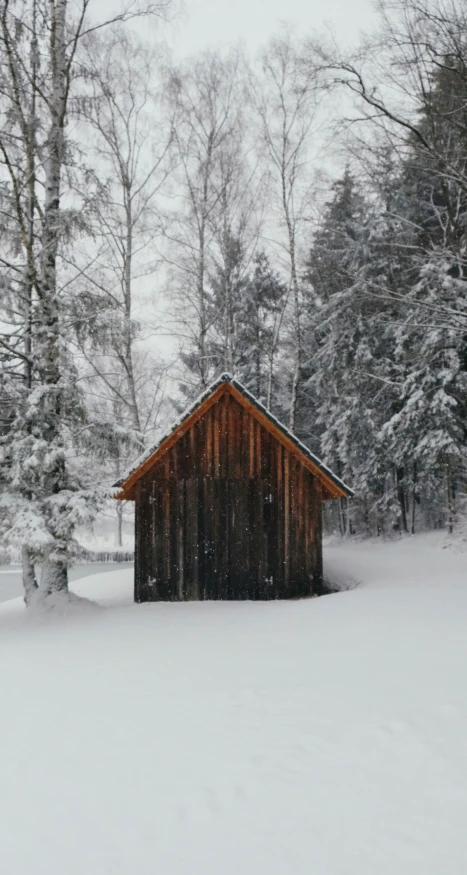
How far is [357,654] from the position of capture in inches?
246

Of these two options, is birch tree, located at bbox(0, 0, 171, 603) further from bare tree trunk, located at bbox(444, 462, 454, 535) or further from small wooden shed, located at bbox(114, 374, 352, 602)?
bare tree trunk, located at bbox(444, 462, 454, 535)

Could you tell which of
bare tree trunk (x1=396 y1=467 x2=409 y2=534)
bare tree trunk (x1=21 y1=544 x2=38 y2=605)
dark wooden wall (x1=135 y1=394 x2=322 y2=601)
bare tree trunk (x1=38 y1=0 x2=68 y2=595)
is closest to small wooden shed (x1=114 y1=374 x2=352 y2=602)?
dark wooden wall (x1=135 y1=394 x2=322 y2=601)

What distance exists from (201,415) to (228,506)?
2.09 meters

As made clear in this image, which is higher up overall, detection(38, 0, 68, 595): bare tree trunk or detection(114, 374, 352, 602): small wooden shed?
detection(38, 0, 68, 595): bare tree trunk

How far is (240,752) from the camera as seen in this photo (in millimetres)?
3908

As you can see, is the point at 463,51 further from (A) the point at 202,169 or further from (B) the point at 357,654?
(A) the point at 202,169

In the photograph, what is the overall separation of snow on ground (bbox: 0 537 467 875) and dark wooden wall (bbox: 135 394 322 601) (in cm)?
379

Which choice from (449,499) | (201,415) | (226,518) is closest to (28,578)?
(226,518)

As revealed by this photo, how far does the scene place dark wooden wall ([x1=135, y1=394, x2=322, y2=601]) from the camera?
1154 centimetres

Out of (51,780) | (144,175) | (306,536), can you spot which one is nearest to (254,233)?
(144,175)

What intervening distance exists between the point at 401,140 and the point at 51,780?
9709 mm

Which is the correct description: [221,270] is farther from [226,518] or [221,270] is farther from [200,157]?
[226,518]

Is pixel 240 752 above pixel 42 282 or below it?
below

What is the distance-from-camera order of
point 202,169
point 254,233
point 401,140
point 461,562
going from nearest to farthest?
point 401,140 < point 461,562 < point 202,169 < point 254,233
